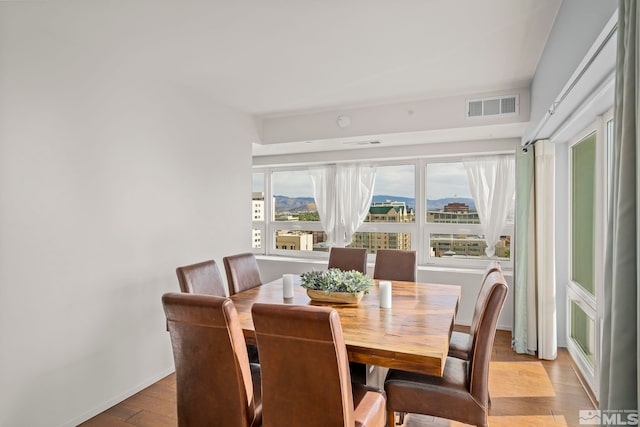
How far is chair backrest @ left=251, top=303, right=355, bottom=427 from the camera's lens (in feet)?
4.65

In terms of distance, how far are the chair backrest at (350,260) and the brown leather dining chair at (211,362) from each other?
1942 millimetres

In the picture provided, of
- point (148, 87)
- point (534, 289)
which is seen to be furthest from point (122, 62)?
point (534, 289)

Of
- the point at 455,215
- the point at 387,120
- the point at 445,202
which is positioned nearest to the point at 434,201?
the point at 445,202

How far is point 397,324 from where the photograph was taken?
2.01 m

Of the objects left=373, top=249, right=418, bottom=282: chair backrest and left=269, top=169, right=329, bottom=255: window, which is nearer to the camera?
left=373, top=249, right=418, bottom=282: chair backrest

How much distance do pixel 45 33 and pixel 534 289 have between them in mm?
4439

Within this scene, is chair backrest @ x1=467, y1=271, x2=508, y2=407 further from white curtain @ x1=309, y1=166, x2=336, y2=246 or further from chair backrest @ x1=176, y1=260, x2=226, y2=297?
white curtain @ x1=309, y1=166, x2=336, y2=246

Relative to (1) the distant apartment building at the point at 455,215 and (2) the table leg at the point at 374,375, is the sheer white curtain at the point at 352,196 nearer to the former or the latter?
(1) the distant apartment building at the point at 455,215

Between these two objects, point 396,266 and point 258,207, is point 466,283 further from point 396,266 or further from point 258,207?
point 258,207

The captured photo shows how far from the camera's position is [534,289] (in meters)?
3.52

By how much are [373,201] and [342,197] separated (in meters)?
0.45

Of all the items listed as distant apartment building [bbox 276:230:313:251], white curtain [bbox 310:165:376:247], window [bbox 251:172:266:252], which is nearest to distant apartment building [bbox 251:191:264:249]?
window [bbox 251:172:266:252]

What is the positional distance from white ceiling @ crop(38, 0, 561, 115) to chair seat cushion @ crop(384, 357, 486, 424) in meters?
2.07

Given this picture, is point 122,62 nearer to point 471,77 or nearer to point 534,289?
point 471,77
